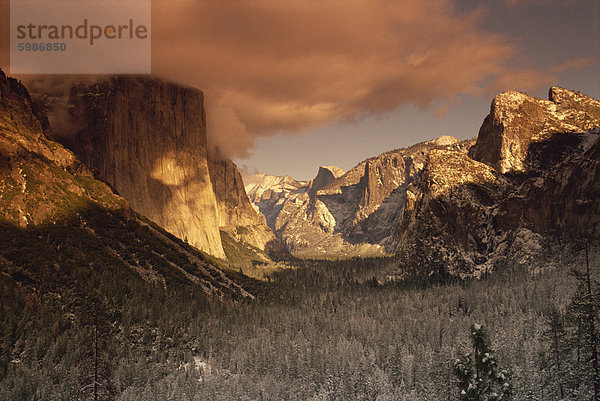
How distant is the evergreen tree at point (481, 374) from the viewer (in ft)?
145

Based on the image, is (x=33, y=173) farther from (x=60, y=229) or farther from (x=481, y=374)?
(x=481, y=374)

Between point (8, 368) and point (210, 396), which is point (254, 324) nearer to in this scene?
point (210, 396)

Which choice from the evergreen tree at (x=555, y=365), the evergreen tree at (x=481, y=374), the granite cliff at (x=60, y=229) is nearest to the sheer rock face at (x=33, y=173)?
the granite cliff at (x=60, y=229)

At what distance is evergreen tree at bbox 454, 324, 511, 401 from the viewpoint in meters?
44.1

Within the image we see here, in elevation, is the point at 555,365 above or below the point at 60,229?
below

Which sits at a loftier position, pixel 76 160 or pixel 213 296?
pixel 76 160

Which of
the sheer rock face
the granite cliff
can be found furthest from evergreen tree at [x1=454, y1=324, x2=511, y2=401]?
the sheer rock face

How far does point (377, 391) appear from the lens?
11075 cm

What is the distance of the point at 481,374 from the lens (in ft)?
154

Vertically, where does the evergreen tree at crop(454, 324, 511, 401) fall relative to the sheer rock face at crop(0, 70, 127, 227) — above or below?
below

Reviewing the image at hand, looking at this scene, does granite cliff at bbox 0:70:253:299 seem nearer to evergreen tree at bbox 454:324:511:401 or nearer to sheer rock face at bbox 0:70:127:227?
sheer rock face at bbox 0:70:127:227

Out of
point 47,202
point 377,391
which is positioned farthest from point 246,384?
point 47,202

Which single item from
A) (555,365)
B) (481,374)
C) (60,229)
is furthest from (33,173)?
(555,365)

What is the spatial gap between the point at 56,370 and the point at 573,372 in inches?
4067
